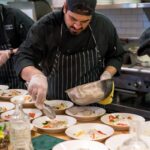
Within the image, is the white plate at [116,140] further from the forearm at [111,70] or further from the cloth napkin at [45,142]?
the forearm at [111,70]

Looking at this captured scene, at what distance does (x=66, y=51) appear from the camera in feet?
7.29

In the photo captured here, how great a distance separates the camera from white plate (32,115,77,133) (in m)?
1.69

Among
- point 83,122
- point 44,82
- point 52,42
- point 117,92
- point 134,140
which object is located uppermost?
point 52,42

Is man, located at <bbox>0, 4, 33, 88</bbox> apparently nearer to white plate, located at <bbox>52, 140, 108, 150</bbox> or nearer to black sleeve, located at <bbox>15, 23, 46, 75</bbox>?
black sleeve, located at <bbox>15, 23, 46, 75</bbox>

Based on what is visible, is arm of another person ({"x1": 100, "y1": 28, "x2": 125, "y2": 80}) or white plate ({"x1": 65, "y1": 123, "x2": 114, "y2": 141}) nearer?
white plate ({"x1": 65, "y1": 123, "x2": 114, "y2": 141})

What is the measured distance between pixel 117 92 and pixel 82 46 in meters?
1.01

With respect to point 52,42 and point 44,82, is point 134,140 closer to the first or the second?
point 44,82

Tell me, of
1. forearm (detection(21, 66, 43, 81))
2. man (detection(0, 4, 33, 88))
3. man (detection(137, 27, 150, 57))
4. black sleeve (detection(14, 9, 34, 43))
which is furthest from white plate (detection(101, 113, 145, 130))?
black sleeve (detection(14, 9, 34, 43))

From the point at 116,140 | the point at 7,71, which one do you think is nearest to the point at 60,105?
the point at 116,140

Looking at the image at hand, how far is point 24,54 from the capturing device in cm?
213

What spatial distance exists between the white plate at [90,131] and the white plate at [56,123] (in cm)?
6

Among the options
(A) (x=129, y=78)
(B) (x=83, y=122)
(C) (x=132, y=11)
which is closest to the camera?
(B) (x=83, y=122)

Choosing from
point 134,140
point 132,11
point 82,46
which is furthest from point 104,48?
point 132,11

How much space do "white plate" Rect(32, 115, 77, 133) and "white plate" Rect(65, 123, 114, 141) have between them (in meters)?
0.06
